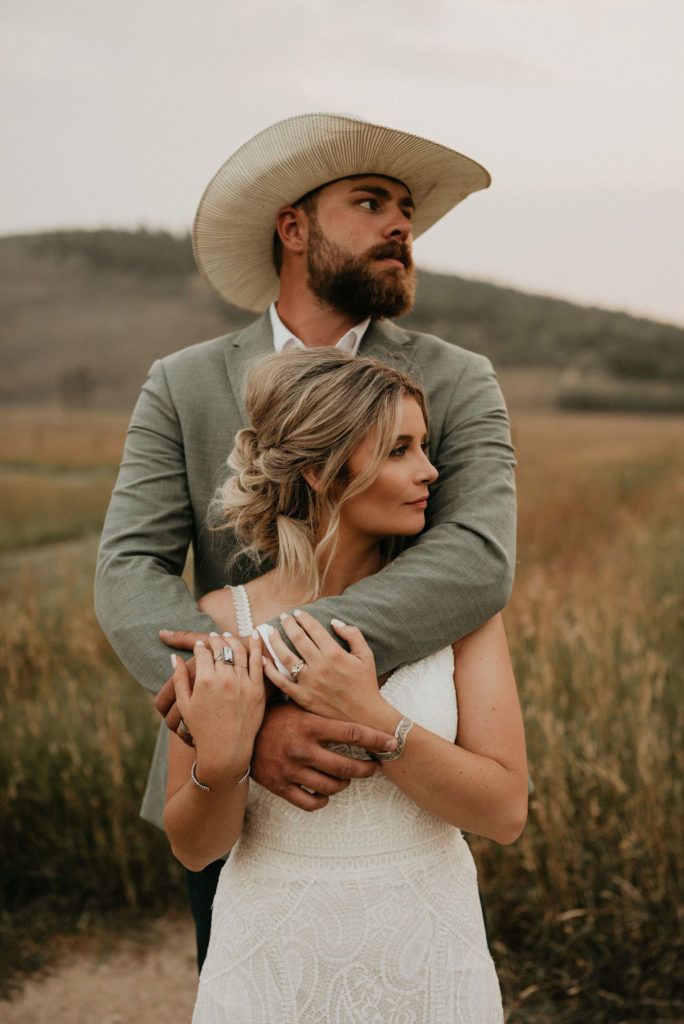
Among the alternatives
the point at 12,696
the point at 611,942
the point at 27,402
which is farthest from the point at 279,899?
the point at 27,402

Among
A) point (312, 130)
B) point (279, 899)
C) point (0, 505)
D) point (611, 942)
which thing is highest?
point (312, 130)

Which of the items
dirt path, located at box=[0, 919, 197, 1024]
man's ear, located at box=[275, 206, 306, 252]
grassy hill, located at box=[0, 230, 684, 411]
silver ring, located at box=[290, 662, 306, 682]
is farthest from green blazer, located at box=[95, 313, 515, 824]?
grassy hill, located at box=[0, 230, 684, 411]

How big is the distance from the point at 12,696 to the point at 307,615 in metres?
3.01

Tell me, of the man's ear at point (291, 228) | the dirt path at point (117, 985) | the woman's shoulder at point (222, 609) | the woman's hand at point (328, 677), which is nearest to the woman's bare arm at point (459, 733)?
the woman's hand at point (328, 677)

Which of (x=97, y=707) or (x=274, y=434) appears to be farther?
(x=97, y=707)

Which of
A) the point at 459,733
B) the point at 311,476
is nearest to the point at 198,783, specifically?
the point at 459,733

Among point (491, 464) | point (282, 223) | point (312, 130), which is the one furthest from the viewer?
point (282, 223)

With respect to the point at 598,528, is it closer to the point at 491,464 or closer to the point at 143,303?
the point at 143,303

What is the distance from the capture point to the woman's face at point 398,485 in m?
1.93

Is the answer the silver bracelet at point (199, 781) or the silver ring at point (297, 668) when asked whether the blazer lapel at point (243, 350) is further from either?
the silver bracelet at point (199, 781)

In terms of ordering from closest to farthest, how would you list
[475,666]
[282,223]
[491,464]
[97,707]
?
[475,666] < [491,464] < [282,223] < [97,707]

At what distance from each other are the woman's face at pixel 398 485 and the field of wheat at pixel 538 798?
1.55 m

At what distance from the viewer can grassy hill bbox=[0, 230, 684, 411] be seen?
7.18 m

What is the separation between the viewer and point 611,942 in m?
3.14
